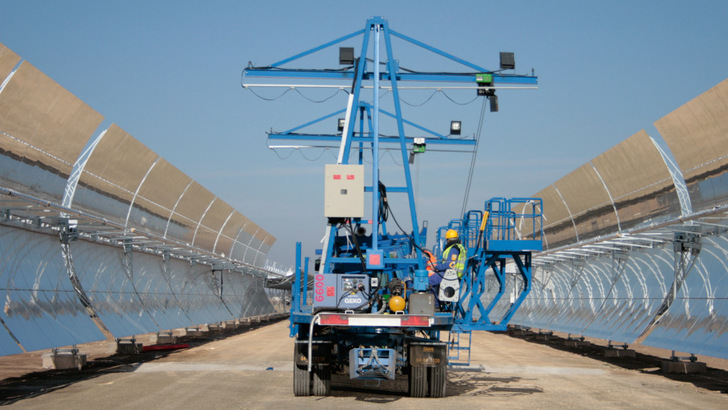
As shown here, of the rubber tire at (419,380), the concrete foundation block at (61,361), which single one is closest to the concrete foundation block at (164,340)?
the concrete foundation block at (61,361)

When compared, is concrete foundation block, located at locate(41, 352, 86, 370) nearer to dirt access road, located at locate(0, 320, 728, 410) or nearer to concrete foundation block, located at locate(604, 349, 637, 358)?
dirt access road, located at locate(0, 320, 728, 410)

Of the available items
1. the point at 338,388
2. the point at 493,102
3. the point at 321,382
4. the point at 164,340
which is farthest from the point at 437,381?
the point at 164,340

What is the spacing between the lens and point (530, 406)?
1471 cm

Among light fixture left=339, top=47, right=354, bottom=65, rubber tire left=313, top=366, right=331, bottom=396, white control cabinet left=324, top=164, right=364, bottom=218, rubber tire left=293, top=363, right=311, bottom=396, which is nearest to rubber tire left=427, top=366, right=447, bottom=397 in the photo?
rubber tire left=313, top=366, right=331, bottom=396

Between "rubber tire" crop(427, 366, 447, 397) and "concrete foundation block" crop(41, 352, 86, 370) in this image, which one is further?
"concrete foundation block" crop(41, 352, 86, 370)

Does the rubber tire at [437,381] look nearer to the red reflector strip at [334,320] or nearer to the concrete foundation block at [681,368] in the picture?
the red reflector strip at [334,320]

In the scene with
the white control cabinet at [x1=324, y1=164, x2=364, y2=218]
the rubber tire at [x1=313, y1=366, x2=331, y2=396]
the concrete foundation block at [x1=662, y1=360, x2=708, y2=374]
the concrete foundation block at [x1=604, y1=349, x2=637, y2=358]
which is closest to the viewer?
the rubber tire at [x1=313, y1=366, x2=331, y2=396]

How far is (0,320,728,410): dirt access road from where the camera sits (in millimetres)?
14680

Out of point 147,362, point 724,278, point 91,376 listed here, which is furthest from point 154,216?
point 724,278

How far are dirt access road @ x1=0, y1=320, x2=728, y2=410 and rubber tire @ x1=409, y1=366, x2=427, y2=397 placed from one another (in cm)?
21

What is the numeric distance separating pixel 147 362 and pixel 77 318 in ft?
7.50

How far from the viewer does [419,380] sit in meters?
15.6

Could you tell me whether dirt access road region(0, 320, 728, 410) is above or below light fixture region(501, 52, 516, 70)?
below

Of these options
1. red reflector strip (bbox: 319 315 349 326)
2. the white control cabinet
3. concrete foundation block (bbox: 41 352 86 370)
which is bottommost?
concrete foundation block (bbox: 41 352 86 370)
